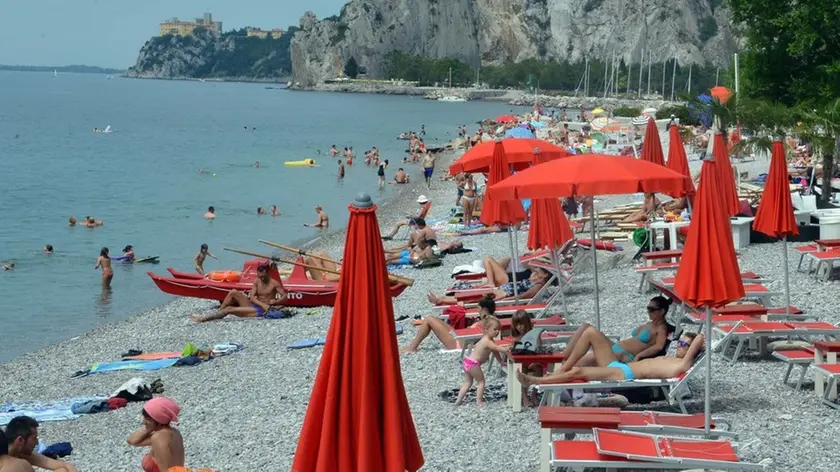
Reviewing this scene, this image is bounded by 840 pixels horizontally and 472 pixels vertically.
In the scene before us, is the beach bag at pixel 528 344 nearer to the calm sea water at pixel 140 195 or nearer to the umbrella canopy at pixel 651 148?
the umbrella canopy at pixel 651 148

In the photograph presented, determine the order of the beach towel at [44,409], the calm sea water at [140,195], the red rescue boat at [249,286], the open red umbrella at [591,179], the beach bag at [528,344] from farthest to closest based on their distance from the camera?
1. the calm sea water at [140,195]
2. the red rescue boat at [249,286]
3. the beach towel at [44,409]
4. the beach bag at [528,344]
5. the open red umbrella at [591,179]

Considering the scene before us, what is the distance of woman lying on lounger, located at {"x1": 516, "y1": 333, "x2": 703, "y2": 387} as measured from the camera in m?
7.60

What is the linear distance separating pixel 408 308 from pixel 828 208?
22.7 feet

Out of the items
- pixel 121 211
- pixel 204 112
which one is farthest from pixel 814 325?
pixel 204 112

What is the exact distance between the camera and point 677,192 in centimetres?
838

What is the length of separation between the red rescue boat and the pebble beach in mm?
283

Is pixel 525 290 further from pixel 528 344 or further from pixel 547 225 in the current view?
pixel 528 344

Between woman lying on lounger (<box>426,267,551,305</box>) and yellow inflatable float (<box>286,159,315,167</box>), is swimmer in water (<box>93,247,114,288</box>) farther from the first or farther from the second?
yellow inflatable float (<box>286,159,315,167</box>)

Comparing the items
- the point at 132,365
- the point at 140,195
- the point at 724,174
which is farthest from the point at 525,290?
the point at 140,195

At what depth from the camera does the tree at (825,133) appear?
16859mm

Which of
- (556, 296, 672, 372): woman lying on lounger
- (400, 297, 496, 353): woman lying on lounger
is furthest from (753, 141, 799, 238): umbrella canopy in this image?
(400, 297, 496, 353): woman lying on lounger

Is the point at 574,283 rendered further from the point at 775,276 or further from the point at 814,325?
the point at 814,325

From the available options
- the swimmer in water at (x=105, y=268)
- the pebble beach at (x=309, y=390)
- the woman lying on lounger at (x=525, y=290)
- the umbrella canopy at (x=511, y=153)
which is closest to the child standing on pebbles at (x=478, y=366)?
the pebble beach at (x=309, y=390)

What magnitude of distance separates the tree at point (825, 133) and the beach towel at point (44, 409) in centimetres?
1191
